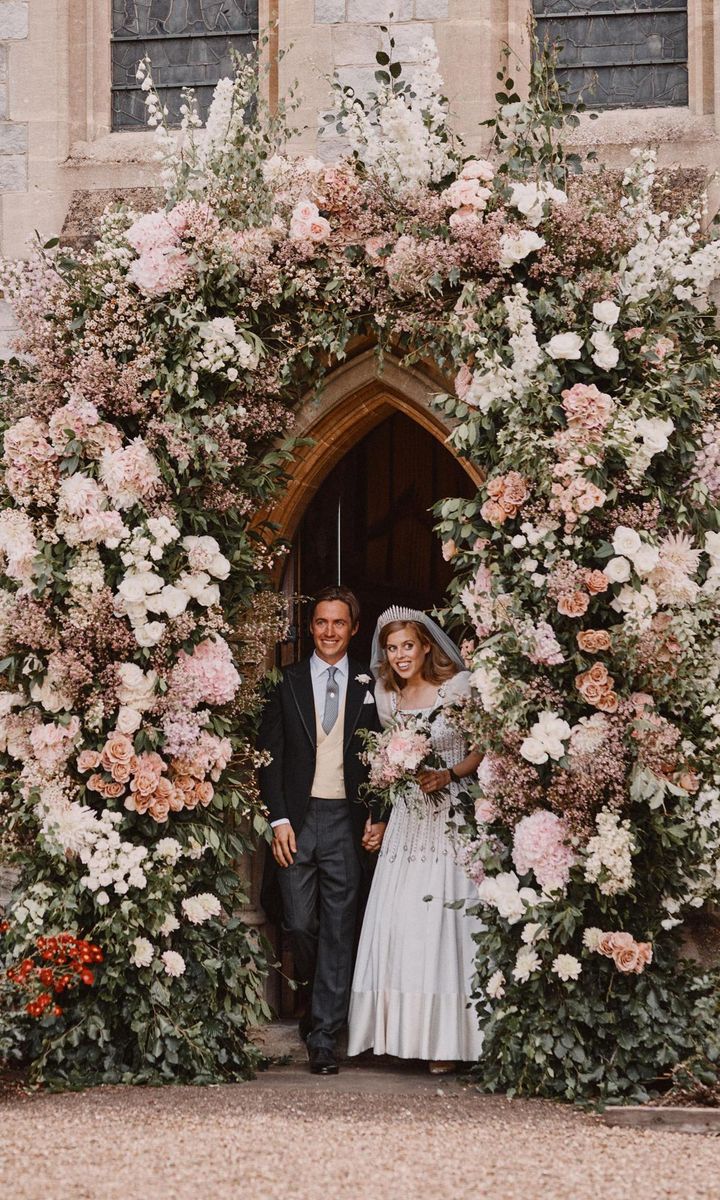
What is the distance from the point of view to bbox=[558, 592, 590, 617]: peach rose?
17.4ft

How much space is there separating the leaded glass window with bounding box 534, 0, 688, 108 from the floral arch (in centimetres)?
87

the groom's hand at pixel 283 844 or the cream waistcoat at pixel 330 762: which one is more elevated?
the cream waistcoat at pixel 330 762

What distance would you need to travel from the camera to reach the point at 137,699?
5645mm

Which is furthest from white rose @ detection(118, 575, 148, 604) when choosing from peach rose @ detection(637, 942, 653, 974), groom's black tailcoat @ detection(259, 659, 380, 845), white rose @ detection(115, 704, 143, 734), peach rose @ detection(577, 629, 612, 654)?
peach rose @ detection(637, 942, 653, 974)

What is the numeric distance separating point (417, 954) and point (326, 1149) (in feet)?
5.11

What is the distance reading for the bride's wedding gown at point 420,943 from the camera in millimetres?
5867

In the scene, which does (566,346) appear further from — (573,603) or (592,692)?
(592,692)

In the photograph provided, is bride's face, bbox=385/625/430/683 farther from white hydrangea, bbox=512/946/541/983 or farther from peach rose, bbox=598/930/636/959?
peach rose, bbox=598/930/636/959

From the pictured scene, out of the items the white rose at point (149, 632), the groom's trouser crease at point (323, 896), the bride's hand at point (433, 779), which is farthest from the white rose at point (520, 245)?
the groom's trouser crease at point (323, 896)

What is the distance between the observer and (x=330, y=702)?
20.3 feet

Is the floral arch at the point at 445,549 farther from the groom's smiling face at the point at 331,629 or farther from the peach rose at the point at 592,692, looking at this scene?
the groom's smiling face at the point at 331,629

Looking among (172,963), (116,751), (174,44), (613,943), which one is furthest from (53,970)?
(174,44)

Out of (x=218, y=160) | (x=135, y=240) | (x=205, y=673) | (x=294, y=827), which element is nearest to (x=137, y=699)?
(x=205, y=673)

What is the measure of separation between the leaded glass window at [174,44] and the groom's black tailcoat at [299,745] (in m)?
2.74
